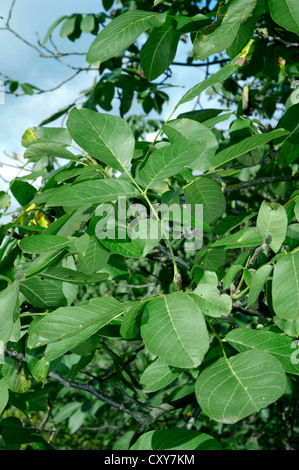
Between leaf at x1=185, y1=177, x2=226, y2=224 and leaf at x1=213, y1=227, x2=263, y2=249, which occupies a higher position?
leaf at x1=213, y1=227, x2=263, y2=249

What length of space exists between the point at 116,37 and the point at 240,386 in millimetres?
733

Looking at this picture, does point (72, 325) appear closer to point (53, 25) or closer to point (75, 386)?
point (75, 386)

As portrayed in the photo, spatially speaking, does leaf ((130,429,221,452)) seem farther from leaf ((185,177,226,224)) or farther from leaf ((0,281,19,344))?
leaf ((185,177,226,224))

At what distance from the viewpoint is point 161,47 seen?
3.59 ft

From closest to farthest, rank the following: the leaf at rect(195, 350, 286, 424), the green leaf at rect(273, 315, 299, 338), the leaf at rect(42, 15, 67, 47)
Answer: the leaf at rect(195, 350, 286, 424) < the green leaf at rect(273, 315, 299, 338) < the leaf at rect(42, 15, 67, 47)

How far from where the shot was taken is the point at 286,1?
0.83 meters

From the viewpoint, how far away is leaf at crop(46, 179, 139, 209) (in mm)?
705

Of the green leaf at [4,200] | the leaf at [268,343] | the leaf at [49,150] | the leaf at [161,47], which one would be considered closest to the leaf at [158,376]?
the leaf at [268,343]

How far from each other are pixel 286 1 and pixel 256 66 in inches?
34.3

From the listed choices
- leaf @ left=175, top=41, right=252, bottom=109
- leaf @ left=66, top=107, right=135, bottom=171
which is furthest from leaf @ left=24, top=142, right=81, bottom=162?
leaf @ left=175, top=41, right=252, bottom=109

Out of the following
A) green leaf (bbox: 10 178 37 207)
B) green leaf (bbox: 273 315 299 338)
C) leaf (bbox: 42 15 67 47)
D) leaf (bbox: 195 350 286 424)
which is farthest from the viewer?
leaf (bbox: 42 15 67 47)

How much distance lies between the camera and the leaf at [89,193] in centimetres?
70

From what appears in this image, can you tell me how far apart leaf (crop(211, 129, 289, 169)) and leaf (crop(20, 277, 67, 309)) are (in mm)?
386
